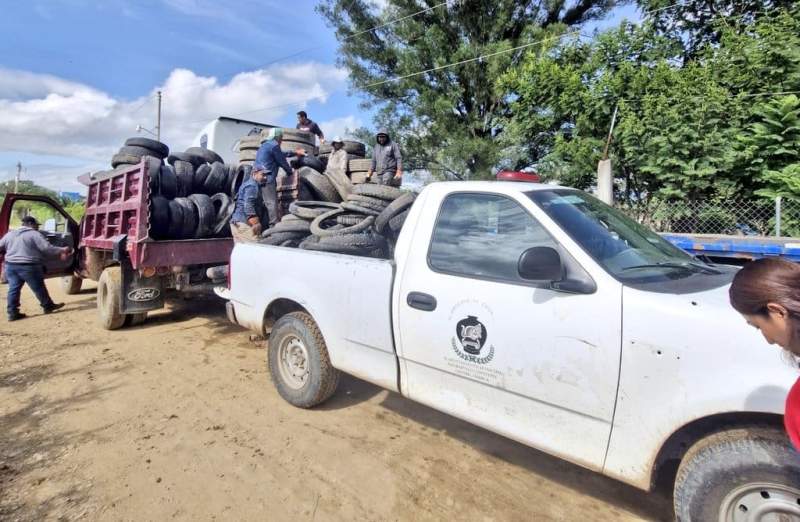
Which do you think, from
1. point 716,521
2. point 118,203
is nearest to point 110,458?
point 716,521

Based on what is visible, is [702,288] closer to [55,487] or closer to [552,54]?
[55,487]

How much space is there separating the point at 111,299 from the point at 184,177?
2000 mm

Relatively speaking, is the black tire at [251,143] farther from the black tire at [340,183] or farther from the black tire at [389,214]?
the black tire at [389,214]

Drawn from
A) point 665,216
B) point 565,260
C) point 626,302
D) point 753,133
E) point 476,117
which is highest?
point 476,117

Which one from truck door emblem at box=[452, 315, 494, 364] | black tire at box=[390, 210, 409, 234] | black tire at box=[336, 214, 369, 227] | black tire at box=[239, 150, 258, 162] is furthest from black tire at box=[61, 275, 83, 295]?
truck door emblem at box=[452, 315, 494, 364]

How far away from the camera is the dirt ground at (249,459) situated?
2.64 m

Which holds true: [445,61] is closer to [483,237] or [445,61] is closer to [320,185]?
[320,185]

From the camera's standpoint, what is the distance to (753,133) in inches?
303

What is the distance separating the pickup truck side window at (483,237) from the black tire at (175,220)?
14.8ft

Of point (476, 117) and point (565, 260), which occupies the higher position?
point (476, 117)

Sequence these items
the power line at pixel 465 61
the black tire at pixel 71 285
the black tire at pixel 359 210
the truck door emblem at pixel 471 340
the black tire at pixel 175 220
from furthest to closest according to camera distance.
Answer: the power line at pixel 465 61 < the black tire at pixel 71 285 < the black tire at pixel 175 220 < the black tire at pixel 359 210 < the truck door emblem at pixel 471 340

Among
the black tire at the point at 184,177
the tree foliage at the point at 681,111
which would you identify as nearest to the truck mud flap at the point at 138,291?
the black tire at the point at 184,177

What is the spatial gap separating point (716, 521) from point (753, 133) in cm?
808

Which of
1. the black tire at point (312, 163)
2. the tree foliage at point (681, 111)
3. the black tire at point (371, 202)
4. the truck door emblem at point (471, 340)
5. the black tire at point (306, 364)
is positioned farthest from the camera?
the black tire at point (312, 163)
